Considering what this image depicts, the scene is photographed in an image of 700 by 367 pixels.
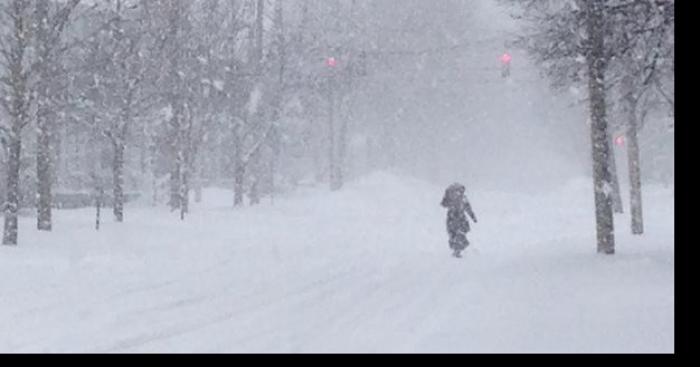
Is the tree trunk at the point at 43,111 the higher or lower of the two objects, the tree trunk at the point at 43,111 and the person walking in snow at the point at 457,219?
the higher

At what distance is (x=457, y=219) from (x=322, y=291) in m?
5.86

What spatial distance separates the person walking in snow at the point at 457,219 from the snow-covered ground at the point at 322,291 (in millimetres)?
506

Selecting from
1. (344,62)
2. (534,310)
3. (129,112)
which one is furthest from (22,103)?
A: (344,62)

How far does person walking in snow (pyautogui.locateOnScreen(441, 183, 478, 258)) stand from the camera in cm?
1664

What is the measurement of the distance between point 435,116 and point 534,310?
47772 millimetres

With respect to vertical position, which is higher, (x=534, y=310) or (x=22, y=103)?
(x=22, y=103)

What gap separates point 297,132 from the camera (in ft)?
150

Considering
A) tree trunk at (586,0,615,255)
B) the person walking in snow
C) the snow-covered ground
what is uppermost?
tree trunk at (586,0,615,255)

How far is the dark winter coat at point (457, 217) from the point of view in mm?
16641

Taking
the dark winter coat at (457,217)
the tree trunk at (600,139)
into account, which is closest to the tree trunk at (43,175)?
the dark winter coat at (457,217)

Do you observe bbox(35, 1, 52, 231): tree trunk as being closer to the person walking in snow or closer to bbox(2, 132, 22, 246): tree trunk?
bbox(2, 132, 22, 246): tree trunk

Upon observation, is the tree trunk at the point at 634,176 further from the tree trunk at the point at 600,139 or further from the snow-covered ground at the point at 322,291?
the tree trunk at the point at 600,139

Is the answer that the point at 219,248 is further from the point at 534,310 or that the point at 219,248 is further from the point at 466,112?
the point at 466,112

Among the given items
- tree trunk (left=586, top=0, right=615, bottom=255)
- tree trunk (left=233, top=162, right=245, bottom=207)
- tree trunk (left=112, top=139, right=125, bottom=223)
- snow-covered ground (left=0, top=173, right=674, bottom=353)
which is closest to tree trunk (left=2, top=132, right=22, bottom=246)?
snow-covered ground (left=0, top=173, right=674, bottom=353)
